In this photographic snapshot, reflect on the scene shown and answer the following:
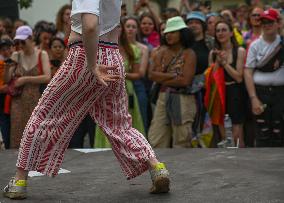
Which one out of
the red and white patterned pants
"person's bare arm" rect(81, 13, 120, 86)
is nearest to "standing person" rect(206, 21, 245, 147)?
the red and white patterned pants

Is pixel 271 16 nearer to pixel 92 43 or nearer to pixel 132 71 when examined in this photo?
pixel 132 71

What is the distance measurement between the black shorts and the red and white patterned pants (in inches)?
126

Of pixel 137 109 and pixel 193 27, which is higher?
pixel 193 27

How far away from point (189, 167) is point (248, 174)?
0.62m

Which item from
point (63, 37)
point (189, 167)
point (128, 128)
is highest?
point (63, 37)

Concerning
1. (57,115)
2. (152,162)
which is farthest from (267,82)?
(57,115)

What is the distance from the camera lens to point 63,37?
31.7 ft

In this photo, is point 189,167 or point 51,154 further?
point 189,167

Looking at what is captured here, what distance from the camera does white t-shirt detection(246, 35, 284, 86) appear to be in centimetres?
783

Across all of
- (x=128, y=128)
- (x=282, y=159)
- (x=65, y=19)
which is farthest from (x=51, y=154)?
(x=65, y=19)

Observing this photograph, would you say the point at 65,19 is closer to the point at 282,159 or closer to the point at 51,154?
the point at 282,159

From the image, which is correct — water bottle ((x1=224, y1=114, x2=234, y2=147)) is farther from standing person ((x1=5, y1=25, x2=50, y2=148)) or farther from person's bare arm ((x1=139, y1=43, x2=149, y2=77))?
standing person ((x1=5, y1=25, x2=50, y2=148))

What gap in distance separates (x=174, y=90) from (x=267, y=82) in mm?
996

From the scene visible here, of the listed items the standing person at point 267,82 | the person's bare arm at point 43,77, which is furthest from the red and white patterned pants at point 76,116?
the person's bare arm at point 43,77
